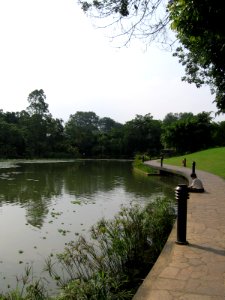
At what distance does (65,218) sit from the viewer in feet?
41.7

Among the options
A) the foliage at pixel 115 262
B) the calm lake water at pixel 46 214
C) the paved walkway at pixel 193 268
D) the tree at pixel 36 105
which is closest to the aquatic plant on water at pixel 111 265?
the foliage at pixel 115 262

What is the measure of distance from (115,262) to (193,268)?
6.43ft

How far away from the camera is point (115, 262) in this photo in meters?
6.91

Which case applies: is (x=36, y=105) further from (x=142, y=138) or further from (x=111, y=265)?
(x=111, y=265)

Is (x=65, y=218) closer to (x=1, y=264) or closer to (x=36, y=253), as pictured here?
(x=36, y=253)

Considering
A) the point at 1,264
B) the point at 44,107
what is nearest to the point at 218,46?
the point at 1,264

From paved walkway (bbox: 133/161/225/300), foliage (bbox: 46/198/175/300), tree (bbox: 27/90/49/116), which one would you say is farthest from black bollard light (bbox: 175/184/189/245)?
tree (bbox: 27/90/49/116)

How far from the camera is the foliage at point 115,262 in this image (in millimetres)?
4957

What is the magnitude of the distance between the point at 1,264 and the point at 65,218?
475 cm

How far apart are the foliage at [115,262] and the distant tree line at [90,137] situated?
49.8m

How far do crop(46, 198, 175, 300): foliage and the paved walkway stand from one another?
536 mm

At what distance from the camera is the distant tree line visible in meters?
57.7

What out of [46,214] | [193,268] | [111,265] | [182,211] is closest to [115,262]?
[111,265]

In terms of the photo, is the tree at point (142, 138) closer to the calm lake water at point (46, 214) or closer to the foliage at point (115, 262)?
the calm lake water at point (46, 214)
